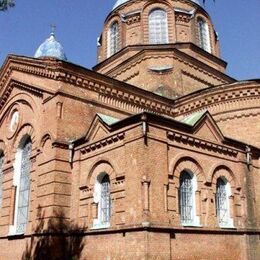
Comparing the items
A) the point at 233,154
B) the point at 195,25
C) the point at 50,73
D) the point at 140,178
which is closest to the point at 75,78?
the point at 50,73

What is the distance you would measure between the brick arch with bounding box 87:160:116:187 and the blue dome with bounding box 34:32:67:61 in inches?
498

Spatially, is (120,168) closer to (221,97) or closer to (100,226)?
(100,226)

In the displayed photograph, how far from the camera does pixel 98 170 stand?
38.9ft

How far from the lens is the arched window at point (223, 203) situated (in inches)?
480

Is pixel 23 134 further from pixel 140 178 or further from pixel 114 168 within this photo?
pixel 140 178

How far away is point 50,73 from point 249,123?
8399 mm

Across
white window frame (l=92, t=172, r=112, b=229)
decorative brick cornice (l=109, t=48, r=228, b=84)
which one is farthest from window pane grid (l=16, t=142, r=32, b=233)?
decorative brick cornice (l=109, t=48, r=228, b=84)

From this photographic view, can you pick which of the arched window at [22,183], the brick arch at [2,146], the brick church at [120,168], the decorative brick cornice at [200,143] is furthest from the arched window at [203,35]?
the brick arch at [2,146]

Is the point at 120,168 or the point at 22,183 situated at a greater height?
the point at 22,183

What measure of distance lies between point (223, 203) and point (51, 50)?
1568cm

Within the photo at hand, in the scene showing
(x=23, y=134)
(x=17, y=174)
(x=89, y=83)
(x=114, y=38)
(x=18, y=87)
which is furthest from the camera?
(x=114, y=38)

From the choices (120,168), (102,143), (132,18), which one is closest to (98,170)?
(102,143)

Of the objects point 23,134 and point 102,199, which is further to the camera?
point 23,134

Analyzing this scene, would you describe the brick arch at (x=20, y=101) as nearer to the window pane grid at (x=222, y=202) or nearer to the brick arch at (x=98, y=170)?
the brick arch at (x=98, y=170)
